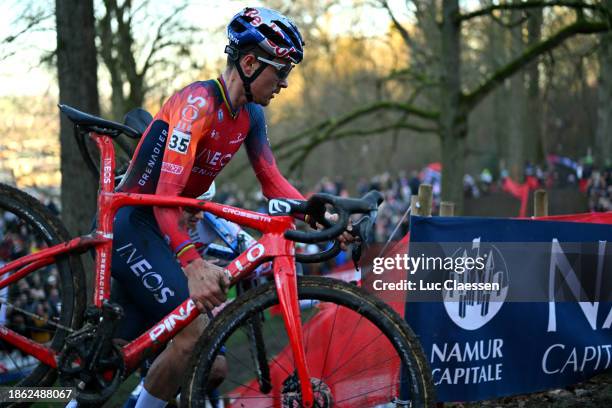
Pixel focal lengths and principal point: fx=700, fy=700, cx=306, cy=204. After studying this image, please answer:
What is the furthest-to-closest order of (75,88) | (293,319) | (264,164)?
1. (75,88)
2. (264,164)
3. (293,319)

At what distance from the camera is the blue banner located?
203 inches

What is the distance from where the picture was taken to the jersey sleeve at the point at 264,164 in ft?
14.0

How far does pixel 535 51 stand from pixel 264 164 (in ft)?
31.1

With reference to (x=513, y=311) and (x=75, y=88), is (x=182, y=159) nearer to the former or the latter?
(x=513, y=311)

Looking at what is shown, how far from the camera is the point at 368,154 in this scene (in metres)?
50.9

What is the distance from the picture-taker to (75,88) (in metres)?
6.91

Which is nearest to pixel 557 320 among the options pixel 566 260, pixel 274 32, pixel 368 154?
pixel 566 260

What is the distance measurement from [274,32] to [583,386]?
380 centimetres

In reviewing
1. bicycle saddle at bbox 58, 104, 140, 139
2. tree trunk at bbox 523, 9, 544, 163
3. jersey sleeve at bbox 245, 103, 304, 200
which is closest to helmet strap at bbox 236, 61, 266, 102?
jersey sleeve at bbox 245, 103, 304, 200

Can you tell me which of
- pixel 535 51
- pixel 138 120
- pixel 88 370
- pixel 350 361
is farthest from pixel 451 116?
pixel 88 370

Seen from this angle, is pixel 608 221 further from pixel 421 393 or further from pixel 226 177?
pixel 226 177

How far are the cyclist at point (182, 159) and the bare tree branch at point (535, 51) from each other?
353 inches

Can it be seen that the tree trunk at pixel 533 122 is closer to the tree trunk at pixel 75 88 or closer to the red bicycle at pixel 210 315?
the tree trunk at pixel 75 88

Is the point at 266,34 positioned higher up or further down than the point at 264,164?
higher up
